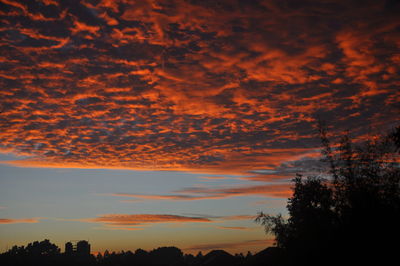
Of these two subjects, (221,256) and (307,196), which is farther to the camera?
(221,256)

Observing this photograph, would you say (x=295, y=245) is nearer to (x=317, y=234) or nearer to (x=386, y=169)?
(x=317, y=234)

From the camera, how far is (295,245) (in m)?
42.8

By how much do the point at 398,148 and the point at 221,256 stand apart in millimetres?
162499

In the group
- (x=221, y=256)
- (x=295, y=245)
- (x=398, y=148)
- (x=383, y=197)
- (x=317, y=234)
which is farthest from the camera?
(x=221, y=256)

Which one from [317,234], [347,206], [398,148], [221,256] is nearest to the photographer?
[398,148]

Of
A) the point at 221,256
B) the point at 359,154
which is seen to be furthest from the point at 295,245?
the point at 221,256

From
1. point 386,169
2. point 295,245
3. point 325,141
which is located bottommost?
point 295,245

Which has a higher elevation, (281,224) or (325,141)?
(325,141)

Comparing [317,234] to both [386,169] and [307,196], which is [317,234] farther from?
[386,169]

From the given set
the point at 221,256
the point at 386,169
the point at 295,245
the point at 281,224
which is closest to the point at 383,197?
the point at 386,169

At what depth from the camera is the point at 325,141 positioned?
40219mm

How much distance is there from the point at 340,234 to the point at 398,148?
12.2 meters

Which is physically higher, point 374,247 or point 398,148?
point 398,148

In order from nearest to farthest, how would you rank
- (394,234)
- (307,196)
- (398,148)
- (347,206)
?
(398,148) → (394,234) → (347,206) → (307,196)
